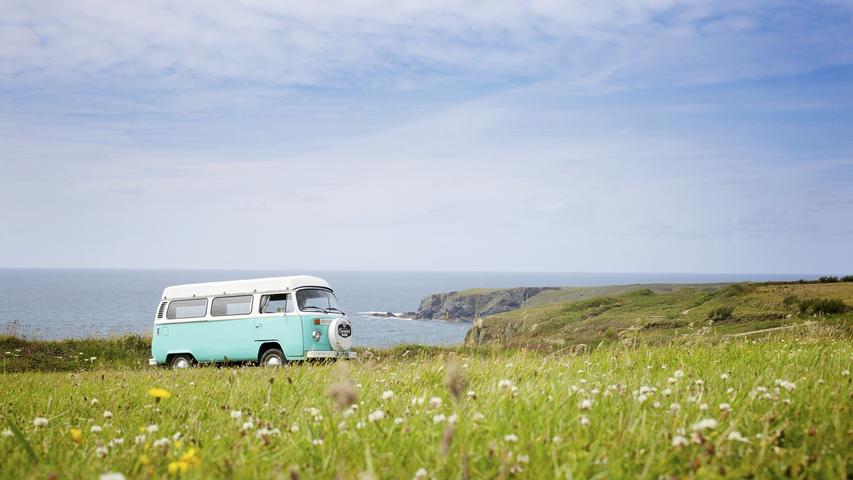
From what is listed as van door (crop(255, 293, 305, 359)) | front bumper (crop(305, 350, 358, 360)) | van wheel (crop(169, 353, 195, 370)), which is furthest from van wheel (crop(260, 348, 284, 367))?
van wheel (crop(169, 353, 195, 370))

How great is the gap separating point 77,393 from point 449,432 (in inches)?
291

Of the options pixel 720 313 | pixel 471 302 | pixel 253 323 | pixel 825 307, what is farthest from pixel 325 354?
pixel 471 302

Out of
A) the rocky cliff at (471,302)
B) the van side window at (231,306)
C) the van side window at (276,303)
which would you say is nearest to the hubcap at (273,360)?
the van side window at (276,303)

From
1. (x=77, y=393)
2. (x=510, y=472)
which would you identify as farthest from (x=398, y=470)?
(x=77, y=393)

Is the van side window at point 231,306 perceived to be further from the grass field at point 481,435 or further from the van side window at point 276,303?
the grass field at point 481,435

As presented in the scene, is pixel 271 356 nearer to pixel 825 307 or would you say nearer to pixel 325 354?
pixel 325 354

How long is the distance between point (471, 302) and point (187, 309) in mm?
122886

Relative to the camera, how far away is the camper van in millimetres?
19281

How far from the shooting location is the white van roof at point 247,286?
19766 mm

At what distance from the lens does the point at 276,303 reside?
19797 mm

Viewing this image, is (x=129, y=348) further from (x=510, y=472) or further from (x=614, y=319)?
(x=510, y=472)

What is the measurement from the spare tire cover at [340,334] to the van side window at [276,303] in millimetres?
1360

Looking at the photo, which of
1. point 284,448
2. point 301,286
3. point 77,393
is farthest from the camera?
point 301,286

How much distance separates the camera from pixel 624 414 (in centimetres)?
443
